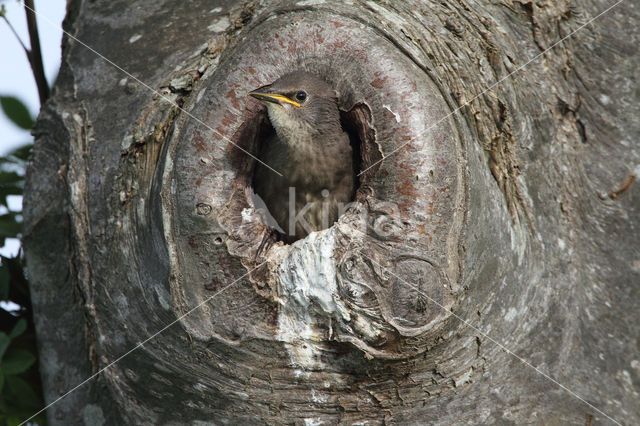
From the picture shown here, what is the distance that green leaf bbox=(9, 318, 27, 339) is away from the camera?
2745mm

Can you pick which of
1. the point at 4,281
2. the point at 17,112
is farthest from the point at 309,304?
the point at 17,112

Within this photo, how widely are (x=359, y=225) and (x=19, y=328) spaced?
153 cm

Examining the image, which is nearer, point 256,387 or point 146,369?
point 256,387

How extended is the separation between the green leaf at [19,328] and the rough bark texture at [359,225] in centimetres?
11

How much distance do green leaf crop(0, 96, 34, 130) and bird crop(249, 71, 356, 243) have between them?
106 cm

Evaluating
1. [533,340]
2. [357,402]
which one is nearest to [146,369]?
[357,402]

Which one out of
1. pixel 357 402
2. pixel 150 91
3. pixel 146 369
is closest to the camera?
pixel 357 402

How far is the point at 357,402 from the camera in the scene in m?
2.25

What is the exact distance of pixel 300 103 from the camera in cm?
280

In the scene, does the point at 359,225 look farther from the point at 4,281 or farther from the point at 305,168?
the point at 4,281

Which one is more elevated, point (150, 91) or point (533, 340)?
point (150, 91)

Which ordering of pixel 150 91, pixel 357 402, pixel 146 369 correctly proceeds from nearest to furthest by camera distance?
1. pixel 357 402
2. pixel 146 369
3. pixel 150 91

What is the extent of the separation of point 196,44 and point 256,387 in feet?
4.31

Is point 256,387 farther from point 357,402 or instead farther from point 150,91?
point 150,91
